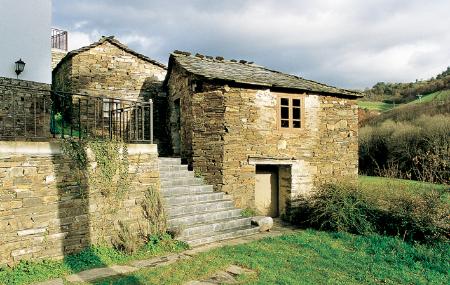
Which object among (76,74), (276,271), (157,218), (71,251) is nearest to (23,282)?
(71,251)

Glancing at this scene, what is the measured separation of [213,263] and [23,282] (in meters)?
3.23

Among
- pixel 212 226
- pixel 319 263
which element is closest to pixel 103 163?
pixel 212 226

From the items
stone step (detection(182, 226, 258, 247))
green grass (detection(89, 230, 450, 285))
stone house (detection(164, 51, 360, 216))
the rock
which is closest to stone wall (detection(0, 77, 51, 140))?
stone house (detection(164, 51, 360, 216))

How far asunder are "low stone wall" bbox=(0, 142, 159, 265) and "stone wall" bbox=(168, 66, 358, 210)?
369cm

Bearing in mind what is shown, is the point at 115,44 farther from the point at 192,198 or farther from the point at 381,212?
the point at 381,212

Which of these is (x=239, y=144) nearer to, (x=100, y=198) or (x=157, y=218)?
(x=157, y=218)

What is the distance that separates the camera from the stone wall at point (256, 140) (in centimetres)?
1020

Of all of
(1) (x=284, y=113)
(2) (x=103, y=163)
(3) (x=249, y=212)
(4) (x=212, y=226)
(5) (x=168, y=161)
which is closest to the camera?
(2) (x=103, y=163)

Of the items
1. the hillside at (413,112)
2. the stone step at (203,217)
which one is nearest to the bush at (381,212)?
the stone step at (203,217)

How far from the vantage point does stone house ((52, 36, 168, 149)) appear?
13.4 m

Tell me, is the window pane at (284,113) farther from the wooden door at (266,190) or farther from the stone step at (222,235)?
the stone step at (222,235)

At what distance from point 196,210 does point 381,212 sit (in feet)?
16.9

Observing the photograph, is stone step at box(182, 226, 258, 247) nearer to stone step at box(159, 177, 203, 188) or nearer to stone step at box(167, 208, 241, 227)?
stone step at box(167, 208, 241, 227)

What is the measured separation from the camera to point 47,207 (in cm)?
597
